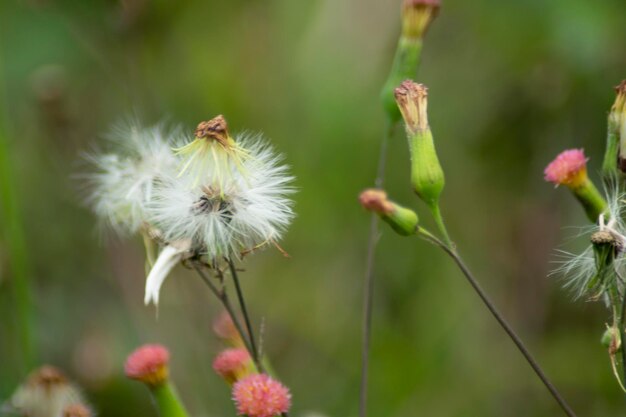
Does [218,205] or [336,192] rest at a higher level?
[336,192]

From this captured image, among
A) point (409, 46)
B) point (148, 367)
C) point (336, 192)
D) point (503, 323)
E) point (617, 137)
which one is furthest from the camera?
point (336, 192)

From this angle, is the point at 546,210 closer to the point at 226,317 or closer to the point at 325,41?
the point at 325,41

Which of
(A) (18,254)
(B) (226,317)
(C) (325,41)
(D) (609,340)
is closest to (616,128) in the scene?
(D) (609,340)

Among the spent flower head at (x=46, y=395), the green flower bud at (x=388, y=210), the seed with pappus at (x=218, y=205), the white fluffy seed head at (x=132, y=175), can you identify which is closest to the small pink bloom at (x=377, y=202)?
the green flower bud at (x=388, y=210)

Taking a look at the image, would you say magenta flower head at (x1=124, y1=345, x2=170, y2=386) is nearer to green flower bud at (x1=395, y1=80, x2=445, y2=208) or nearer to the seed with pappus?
the seed with pappus

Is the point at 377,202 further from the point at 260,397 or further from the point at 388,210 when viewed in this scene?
the point at 260,397

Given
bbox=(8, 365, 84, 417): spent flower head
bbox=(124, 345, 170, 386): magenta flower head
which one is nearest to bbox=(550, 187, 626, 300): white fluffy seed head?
bbox=(124, 345, 170, 386): magenta flower head

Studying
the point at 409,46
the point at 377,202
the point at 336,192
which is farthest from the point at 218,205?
the point at 336,192

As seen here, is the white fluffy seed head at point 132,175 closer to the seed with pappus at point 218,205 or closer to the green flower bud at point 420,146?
the seed with pappus at point 218,205
